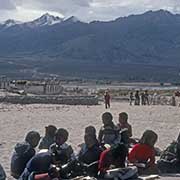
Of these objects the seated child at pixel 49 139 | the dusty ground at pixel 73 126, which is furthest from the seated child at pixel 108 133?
the dusty ground at pixel 73 126

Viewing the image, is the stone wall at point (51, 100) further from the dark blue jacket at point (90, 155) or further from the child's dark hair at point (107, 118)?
the dark blue jacket at point (90, 155)

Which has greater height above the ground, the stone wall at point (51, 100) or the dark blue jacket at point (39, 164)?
the stone wall at point (51, 100)

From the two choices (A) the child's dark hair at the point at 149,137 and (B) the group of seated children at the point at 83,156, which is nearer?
(B) the group of seated children at the point at 83,156

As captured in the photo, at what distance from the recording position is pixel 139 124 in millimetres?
23859

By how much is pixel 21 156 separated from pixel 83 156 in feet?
3.68

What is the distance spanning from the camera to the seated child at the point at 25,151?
33.2 feet

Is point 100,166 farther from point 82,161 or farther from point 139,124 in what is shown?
point 139,124

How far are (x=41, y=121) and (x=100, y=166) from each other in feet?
50.2

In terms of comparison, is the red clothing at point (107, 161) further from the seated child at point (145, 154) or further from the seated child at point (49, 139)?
the seated child at point (49, 139)

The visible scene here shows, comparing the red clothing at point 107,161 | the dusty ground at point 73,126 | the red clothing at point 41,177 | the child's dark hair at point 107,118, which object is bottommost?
the dusty ground at point 73,126

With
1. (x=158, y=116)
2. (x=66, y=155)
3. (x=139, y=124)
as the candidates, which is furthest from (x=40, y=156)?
(x=158, y=116)

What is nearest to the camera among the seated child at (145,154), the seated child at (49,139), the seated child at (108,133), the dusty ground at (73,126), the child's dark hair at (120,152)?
the child's dark hair at (120,152)

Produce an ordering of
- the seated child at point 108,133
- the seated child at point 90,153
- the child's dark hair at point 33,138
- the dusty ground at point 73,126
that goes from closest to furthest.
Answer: the child's dark hair at point 33,138, the seated child at point 90,153, the seated child at point 108,133, the dusty ground at point 73,126

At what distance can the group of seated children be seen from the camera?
9.50 meters
